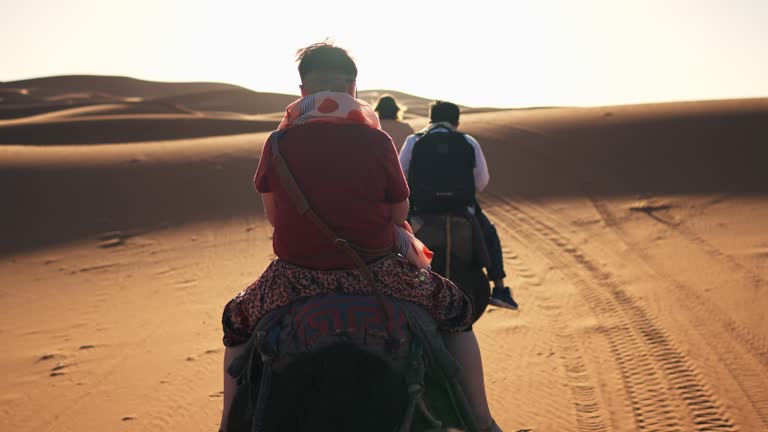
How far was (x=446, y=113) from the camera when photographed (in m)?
5.52

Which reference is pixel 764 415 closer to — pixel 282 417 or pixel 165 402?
pixel 282 417

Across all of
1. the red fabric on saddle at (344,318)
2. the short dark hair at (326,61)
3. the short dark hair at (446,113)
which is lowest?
the red fabric on saddle at (344,318)

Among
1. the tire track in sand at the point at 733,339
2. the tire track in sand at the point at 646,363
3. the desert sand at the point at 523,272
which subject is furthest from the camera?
the desert sand at the point at 523,272

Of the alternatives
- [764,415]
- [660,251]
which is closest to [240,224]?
[660,251]

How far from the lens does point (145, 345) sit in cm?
773

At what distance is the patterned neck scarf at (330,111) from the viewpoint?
286 centimetres

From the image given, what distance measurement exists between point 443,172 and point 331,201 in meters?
2.78

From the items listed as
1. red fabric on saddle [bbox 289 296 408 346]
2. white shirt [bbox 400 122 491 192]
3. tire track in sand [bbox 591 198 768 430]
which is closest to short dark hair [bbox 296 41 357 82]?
red fabric on saddle [bbox 289 296 408 346]

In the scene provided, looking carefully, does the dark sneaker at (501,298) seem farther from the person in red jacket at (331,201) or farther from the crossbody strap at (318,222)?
the crossbody strap at (318,222)

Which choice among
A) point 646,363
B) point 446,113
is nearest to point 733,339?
point 646,363

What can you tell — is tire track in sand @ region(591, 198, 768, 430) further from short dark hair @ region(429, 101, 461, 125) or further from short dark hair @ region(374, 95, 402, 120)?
short dark hair @ region(374, 95, 402, 120)

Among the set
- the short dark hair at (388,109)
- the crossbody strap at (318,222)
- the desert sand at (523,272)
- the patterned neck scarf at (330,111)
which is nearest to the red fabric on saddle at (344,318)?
the crossbody strap at (318,222)

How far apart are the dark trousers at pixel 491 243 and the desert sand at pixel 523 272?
1052 millimetres

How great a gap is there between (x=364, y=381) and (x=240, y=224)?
1192cm
